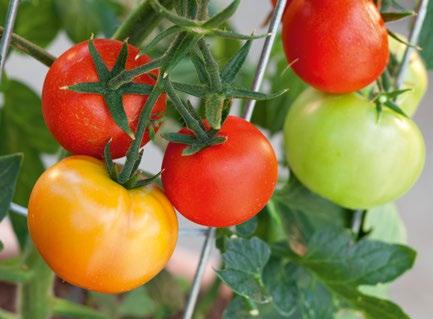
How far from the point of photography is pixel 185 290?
1005mm

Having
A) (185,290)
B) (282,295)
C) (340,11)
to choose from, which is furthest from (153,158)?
(340,11)

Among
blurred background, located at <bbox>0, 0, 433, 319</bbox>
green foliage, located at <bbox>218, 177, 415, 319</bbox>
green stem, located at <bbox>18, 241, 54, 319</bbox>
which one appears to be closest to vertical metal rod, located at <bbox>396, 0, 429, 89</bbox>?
green foliage, located at <bbox>218, 177, 415, 319</bbox>

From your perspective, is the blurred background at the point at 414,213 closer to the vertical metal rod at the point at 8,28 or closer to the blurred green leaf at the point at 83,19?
the blurred green leaf at the point at 83,19

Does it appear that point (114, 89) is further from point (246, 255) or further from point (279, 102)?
point (279, 102)

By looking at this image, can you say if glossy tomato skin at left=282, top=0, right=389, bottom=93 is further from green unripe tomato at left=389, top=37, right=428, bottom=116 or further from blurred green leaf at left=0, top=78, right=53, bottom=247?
blurred green leaf at left=0, top=78, right=53, bottom=247

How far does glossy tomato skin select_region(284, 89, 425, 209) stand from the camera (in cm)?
51

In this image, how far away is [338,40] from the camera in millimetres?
438

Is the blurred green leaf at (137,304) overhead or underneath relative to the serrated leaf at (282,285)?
underneath

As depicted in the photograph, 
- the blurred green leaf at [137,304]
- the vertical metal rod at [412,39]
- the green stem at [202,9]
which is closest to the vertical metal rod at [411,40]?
the vertical metal rod at [412,39]

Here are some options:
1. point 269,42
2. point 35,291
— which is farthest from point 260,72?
point 35,291

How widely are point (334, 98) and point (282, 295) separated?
0.50 ft

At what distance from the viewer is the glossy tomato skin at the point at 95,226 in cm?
36

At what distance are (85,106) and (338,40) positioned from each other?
0.53ft

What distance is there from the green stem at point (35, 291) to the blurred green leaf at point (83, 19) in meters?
0.20
